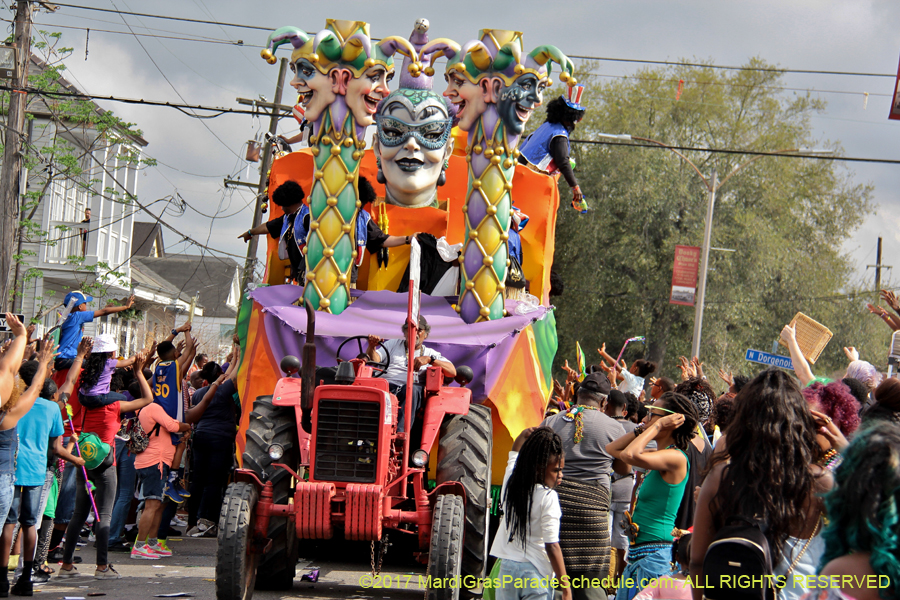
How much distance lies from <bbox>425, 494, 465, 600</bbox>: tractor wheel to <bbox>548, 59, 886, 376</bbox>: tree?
21.8 meters

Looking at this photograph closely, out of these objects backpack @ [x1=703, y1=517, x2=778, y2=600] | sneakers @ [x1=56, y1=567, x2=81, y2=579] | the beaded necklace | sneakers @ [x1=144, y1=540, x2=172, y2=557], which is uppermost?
the beaded necklace

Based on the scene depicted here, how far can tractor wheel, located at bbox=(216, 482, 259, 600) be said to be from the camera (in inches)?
228

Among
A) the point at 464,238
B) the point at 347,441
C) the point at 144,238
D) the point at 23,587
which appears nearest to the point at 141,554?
the point at 23,587

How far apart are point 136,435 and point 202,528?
6.92 ft

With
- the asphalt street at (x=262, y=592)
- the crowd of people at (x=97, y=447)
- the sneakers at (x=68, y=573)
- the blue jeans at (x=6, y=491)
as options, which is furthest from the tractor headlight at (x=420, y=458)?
the sneakers at (x=68, y=573)

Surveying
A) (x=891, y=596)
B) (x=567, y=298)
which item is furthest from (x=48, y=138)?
(x=891, y=596)

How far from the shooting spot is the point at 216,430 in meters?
10.2

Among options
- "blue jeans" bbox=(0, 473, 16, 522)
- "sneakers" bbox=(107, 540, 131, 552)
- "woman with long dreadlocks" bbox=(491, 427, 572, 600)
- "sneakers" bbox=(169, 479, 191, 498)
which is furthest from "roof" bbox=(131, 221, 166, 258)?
"woman with long dreadlocks" bbox=(491, 427, 572, 600)

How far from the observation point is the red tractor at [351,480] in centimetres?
584

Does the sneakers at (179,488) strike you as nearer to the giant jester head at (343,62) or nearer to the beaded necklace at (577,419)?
the giant jester head at (343,62)

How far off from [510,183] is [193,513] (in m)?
5.88

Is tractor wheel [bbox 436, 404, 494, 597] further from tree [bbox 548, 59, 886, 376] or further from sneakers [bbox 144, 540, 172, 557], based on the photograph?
tree [bbox 548, 59, 886, 376]

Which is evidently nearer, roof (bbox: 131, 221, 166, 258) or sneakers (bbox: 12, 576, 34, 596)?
sneakers (bbox: 12, 576, 34, 596)

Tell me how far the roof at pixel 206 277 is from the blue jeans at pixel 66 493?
4532 centimetres
